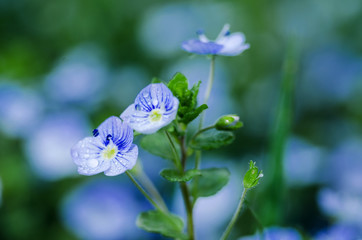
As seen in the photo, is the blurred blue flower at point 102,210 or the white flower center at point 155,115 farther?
the blurred blue flower at point 102,210

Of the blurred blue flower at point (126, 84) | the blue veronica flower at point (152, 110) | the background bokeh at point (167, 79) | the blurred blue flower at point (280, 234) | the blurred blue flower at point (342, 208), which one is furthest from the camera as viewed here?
the blurred blue flower at point (126, 84)

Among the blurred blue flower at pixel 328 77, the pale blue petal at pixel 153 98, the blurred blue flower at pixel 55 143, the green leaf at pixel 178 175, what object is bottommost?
the green leaf at pixel 178 175

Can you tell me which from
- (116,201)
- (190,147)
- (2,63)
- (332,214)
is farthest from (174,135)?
(2,63)

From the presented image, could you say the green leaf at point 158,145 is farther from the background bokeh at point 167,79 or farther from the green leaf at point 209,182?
the background bokeh at point 167,79

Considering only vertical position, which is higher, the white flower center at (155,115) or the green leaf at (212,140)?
the white flower center at (155,115)

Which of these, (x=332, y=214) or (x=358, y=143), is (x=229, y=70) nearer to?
(x=358, y=143)

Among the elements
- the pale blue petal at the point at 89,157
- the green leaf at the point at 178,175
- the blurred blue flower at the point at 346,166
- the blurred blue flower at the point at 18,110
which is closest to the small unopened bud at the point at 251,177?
the green leaf at the point at 178,175

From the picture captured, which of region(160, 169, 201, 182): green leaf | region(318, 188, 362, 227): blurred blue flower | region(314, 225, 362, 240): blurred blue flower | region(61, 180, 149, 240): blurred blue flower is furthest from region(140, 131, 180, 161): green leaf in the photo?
region(61, 180, 149, 240): blurred blue flower
